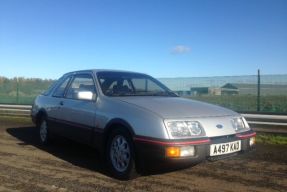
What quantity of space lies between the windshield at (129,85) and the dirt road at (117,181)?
1217 millimetres

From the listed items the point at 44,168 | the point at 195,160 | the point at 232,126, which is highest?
the point at 232,126

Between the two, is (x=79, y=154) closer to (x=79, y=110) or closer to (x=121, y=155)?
(x=79, y=110)

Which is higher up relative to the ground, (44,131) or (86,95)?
(86,95)

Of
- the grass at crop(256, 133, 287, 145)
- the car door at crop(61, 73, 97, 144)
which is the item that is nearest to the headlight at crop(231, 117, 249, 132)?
the car door at crop(61, 73, 97, 144)

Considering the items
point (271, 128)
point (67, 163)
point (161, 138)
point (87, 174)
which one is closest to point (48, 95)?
point (67, 163)

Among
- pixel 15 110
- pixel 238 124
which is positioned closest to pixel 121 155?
pixel 238 124

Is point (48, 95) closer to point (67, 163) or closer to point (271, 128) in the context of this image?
point (67, 163)

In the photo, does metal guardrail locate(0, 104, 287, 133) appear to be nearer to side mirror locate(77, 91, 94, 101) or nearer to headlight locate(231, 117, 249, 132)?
headlight locate(231, 117, 249, 132)

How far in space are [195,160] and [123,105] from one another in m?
1.26

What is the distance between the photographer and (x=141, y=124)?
468 centimetres

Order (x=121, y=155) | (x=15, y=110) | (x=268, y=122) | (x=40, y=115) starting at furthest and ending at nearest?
1. (x=15, y=110)
2. (x=268, y=122)
3. (x=40, y=115)
4. (x=121, y=155)

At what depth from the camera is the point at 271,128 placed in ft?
30.6

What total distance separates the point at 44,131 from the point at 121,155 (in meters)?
3.10

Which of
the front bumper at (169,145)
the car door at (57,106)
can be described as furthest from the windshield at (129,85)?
the front bumper at (169,145)
